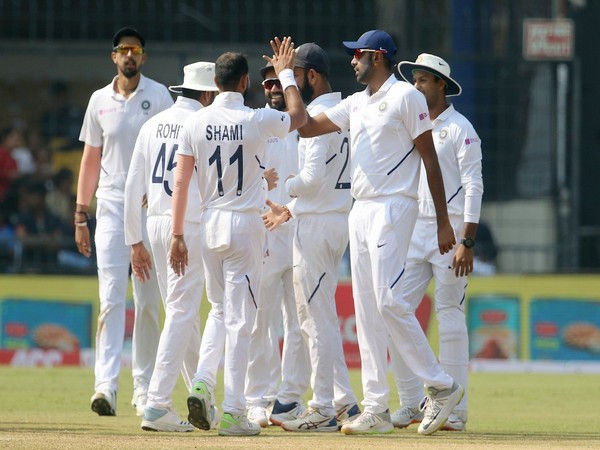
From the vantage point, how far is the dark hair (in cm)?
839

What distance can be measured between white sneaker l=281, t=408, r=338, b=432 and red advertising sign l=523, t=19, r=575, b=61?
9706 mm

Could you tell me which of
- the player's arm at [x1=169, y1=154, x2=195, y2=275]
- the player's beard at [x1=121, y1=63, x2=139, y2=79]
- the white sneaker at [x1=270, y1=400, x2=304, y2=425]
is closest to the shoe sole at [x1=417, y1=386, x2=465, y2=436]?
the white sneaker at [x1=270, y1=400, x2=304, y2=425]

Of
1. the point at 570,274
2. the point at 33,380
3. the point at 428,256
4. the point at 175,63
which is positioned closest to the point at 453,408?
the point at 428,256

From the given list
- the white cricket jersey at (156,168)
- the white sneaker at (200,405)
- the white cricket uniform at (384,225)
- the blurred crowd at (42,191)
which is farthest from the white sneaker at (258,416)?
the blurred crowd at (42,191)

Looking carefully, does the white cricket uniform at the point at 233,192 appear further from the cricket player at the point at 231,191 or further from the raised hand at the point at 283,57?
the raised hand at the point at 283,57

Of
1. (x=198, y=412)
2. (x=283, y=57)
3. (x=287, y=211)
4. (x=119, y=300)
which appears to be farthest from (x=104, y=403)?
(x=283, y=57)

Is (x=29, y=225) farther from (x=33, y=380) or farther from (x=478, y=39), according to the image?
(x=478, y=39)

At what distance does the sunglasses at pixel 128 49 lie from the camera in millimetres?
10266

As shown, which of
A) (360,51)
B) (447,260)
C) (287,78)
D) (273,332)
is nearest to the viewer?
(287,78)

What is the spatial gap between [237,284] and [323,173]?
3.27 feet

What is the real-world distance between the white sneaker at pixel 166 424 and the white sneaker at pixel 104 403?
1230mm

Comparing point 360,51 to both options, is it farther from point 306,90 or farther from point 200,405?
point 200,405

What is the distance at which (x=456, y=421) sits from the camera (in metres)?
8.95

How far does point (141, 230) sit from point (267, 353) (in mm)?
1310
